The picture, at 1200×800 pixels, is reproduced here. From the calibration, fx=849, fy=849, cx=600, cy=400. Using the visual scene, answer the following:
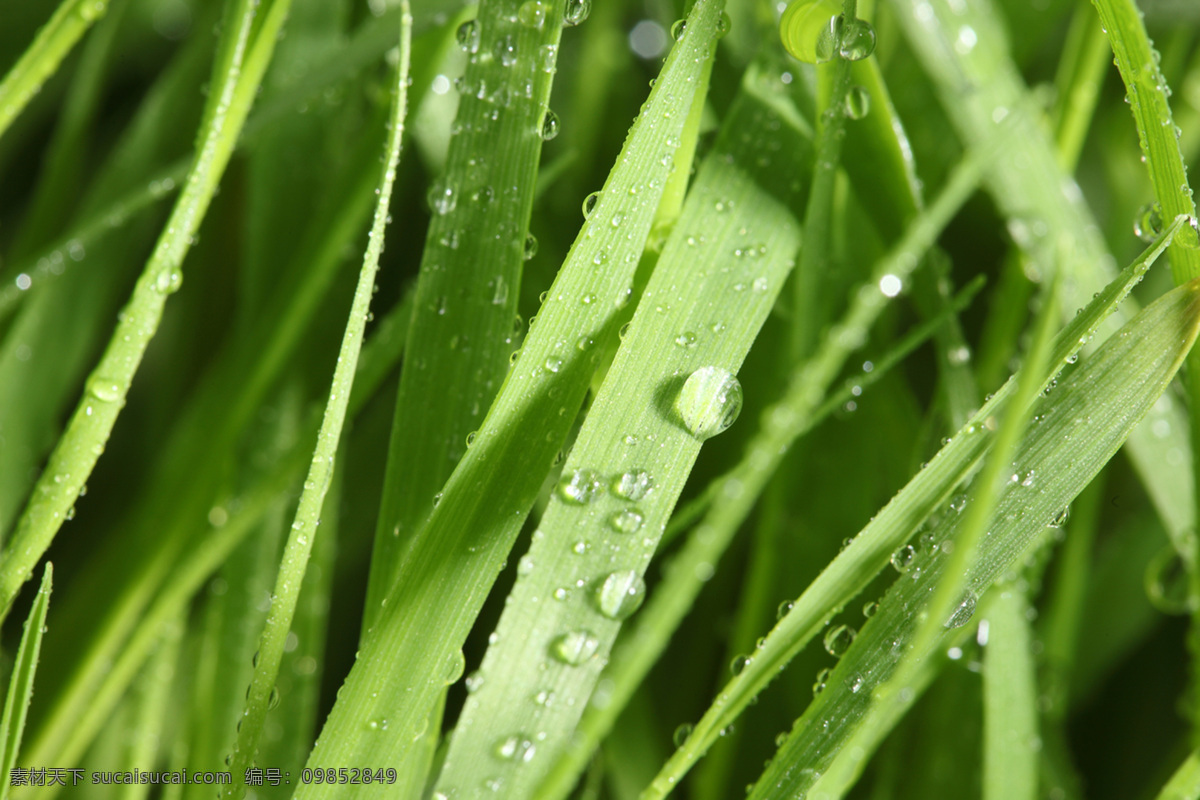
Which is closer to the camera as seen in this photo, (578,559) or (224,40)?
(578,559)

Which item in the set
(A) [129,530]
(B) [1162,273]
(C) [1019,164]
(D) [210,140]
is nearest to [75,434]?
(D) [210,140]

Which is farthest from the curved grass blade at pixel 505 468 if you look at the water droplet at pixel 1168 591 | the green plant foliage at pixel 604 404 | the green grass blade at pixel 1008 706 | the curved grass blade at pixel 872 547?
the water droplet at pixel 1168 591

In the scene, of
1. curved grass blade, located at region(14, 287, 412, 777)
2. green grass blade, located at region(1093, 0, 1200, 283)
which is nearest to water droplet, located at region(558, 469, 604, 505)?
curved grass blade, located at region(14, 287, 412, 777)

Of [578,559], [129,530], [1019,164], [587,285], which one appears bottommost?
[129,530]

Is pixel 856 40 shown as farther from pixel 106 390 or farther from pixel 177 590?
pixel 177 590

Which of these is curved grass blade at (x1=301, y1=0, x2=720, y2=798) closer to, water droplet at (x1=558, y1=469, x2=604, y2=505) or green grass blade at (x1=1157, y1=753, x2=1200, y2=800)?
water droplet at (x1=558, y1=469, x2=604, y2=505)

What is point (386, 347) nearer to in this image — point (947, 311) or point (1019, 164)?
point (947, 311)
